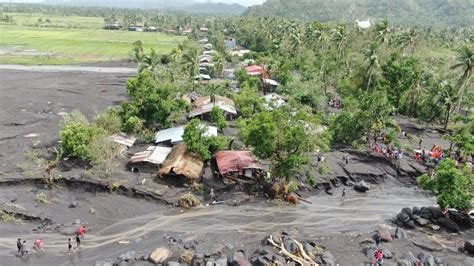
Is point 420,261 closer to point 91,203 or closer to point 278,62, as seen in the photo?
point 91,203

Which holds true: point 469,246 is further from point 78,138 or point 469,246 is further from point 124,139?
point 78,138

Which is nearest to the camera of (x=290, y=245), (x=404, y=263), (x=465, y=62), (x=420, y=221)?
(x=404, y=263)

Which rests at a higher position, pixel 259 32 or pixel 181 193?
pixel 259 32

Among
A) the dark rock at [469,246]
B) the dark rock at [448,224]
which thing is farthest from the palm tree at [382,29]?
the dark rock at [469,246]

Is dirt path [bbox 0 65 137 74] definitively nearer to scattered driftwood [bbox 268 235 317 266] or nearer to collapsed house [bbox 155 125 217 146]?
collapsed house [bbox 155 125 217 146]

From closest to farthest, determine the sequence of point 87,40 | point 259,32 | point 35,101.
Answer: point 35,101 → point 259,32 → point 87,40

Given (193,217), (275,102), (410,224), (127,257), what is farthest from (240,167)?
(275,102)

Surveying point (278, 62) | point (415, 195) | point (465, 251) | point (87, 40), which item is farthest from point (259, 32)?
point (465, 251)

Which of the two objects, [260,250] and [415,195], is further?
[415,195]
